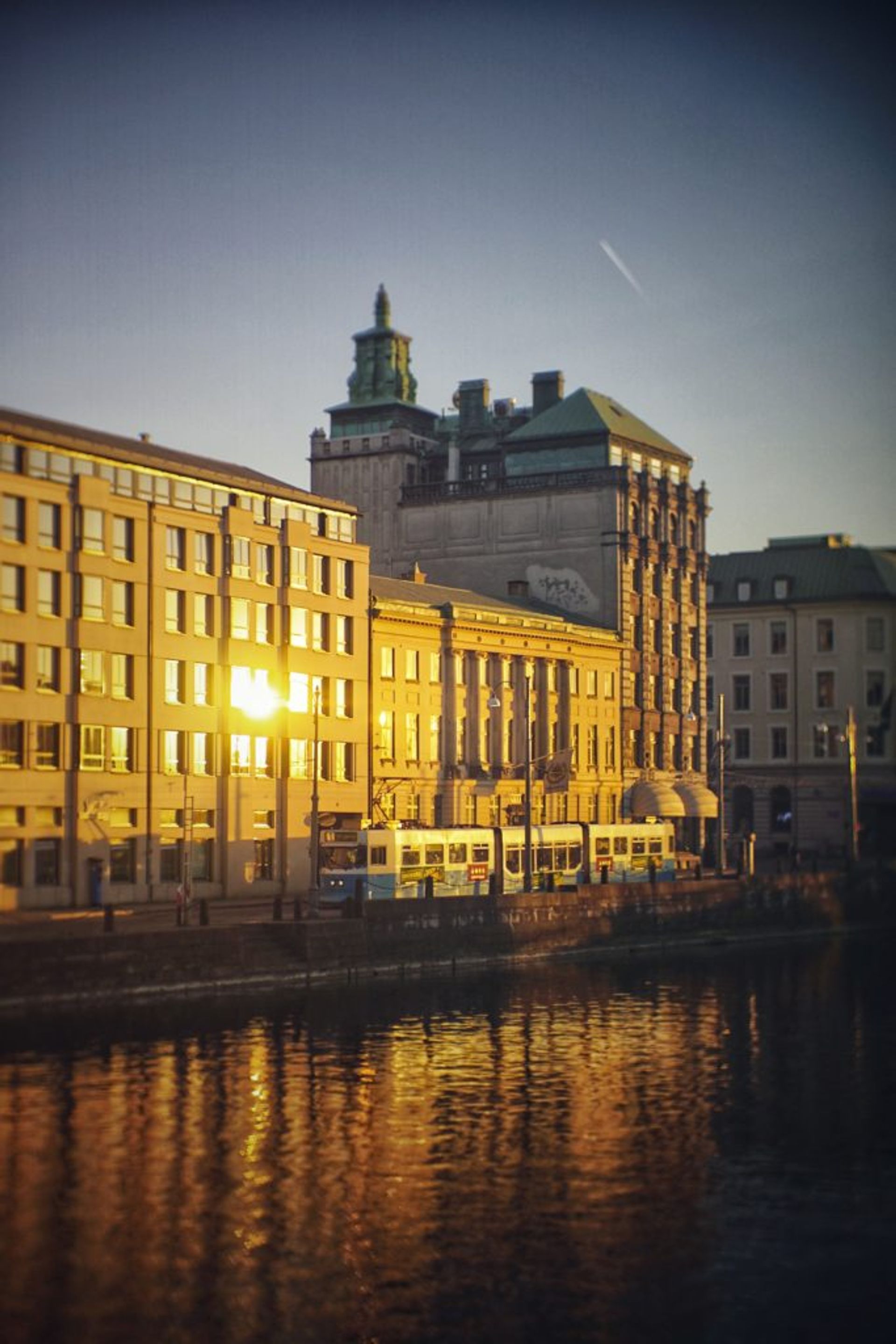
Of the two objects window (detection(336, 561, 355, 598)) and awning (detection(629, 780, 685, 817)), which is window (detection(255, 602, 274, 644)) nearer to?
window (detection(336, 561, 355, 598))

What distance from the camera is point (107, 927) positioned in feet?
230

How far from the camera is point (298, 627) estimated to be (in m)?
102

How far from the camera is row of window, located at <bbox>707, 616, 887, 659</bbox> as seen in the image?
16275 cm

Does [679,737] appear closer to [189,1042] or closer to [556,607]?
[556,607]

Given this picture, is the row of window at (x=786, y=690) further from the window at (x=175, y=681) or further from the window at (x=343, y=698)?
the window at (x=175, y=681)

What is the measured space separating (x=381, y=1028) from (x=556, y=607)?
7182cm

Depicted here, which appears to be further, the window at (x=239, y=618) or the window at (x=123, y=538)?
the window at (x=239, y=618)

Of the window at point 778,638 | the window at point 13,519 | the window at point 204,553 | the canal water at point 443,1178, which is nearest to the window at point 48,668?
the window at point 13,519

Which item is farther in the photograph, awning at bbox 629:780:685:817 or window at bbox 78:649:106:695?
awning at bbox 629:780:685:817

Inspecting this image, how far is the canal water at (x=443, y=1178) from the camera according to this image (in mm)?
34562

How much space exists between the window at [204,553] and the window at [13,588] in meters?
11.7

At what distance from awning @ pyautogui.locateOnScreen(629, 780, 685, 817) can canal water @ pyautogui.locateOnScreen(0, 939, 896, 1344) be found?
58909 millimetres

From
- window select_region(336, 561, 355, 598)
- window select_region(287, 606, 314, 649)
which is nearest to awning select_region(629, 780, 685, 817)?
window select_region(336, 561, 355, 598)

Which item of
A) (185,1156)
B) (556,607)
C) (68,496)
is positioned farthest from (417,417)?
(185,1156)
